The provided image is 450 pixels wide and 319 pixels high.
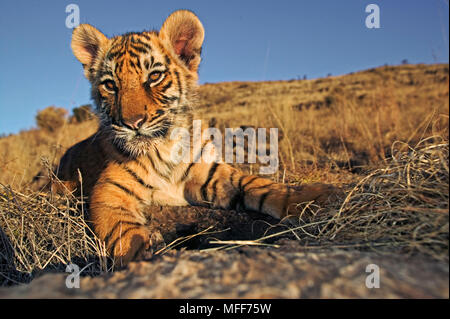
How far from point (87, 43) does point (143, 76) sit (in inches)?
39.5

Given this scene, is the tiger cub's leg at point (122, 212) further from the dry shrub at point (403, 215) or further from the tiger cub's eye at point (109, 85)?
the dry shrub at point (403, 215)

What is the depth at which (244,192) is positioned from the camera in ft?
10.1

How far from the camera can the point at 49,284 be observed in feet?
3.56

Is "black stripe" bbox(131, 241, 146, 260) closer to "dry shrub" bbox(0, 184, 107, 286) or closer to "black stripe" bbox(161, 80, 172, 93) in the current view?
"dry shrub" bbox(0, 184, 107, 286)

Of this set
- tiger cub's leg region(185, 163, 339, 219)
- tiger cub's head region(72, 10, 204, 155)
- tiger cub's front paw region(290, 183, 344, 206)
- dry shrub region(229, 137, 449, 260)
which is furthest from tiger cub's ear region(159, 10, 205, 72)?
dry shrub region(229, 137, 449, 260)

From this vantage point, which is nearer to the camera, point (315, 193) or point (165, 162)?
point (315, 193)

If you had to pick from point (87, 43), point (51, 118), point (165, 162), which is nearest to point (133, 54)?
point (87, 43)

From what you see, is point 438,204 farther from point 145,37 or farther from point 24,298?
point 145,37

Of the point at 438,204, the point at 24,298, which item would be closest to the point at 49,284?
the point at 24,298

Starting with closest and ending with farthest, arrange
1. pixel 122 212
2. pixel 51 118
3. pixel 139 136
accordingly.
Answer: pixel 122 212
pixel 139 136
pixel 51 118

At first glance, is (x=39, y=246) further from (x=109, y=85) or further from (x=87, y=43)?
(x=87, y=43)

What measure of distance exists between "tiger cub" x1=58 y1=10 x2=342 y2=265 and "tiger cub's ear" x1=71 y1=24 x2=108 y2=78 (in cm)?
1

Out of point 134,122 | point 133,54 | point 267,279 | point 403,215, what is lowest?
point 267,279

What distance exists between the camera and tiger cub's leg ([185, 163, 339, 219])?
2.75 metres
